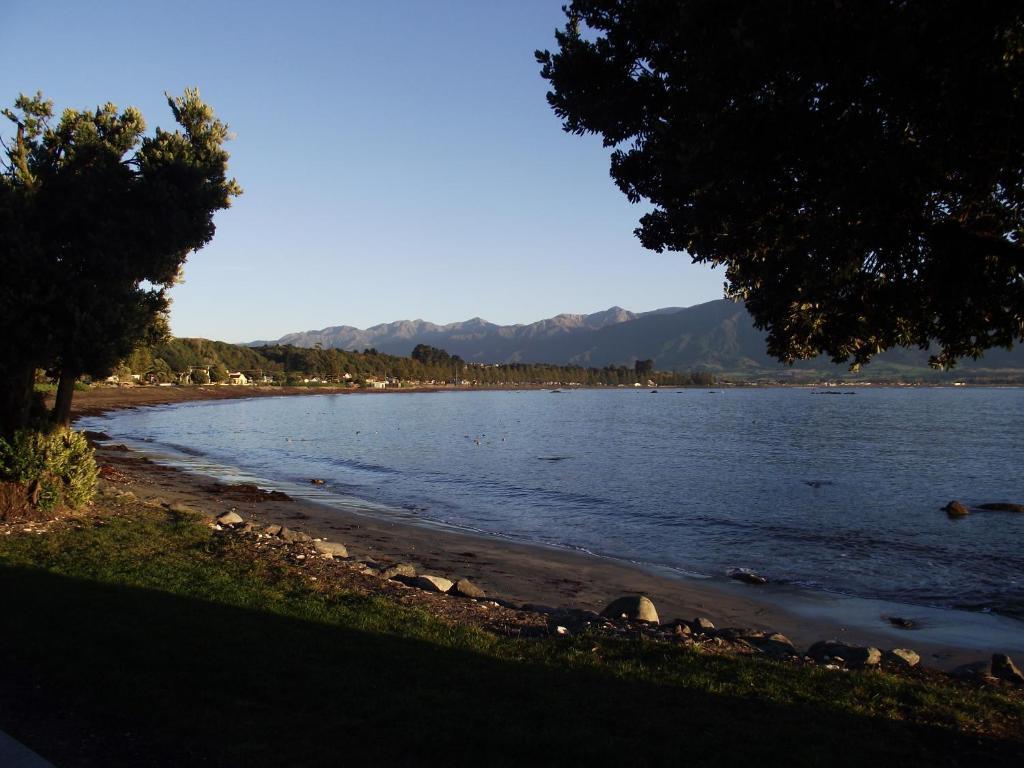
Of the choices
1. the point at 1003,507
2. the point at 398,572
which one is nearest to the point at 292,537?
the point at 398,572

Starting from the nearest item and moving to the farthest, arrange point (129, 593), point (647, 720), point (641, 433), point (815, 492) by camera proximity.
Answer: point (647, 720) → point (129, 593) → point (815, 492) → point (641, 433)

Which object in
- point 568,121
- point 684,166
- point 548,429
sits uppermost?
point 568,121

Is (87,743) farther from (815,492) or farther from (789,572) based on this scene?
(815,492)

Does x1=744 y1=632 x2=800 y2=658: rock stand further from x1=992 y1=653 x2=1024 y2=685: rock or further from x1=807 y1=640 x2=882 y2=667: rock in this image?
x1=992 y1=653 x2=1024 y2=685: rock

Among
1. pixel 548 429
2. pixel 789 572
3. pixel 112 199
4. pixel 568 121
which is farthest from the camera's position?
pixel 548 429

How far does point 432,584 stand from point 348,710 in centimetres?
758

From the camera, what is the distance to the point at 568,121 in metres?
9.08

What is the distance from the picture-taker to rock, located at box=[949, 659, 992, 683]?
383 inches

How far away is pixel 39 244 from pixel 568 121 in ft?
40.9

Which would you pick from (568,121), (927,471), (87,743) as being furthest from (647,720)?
(927,471)

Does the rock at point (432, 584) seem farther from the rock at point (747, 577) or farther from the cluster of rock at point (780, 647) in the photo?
the rock at point (747, 577)

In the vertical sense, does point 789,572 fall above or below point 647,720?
below

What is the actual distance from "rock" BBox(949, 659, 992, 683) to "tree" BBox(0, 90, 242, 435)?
1721cm

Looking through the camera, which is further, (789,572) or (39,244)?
(789,572)
